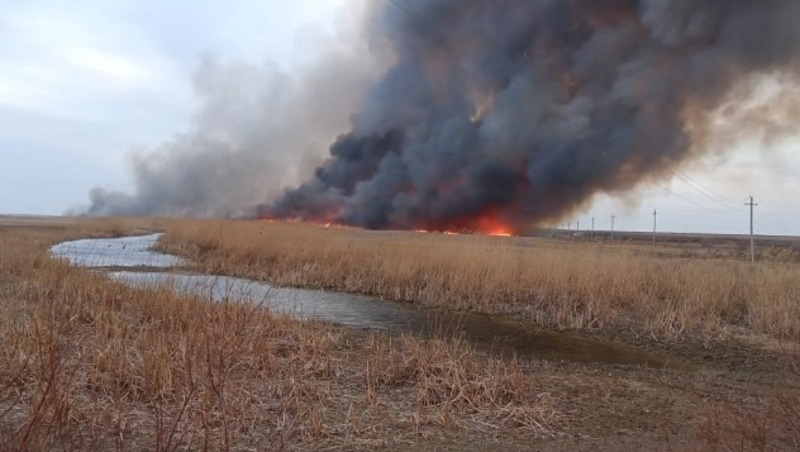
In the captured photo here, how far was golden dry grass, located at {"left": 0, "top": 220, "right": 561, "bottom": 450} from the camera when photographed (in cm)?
548

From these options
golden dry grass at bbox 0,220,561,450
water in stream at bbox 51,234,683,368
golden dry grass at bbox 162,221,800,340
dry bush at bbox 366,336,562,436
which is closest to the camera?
golden dry grass at bbox 0,220,561,450

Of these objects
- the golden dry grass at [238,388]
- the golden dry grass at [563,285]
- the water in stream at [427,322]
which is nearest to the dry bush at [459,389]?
the golden dry grass at [238,388]

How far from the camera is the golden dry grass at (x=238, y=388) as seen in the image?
5480mm

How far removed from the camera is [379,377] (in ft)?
26.4

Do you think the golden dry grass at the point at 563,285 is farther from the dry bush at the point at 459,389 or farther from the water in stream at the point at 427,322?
the dry bush at the point at 459,389

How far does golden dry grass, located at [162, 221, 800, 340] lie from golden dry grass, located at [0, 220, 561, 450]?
659 centimetres

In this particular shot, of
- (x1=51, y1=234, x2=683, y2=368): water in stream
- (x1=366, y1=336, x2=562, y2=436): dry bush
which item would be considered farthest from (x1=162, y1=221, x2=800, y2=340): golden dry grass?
A: (x1=366, y1=336, x2=562, y2=436): dry bush

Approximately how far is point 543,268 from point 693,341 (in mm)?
6035

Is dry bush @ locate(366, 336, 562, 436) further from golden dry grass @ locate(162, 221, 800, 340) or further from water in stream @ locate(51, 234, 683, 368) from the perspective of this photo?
golden dry grass @ locate(162, 221, 800, 340)

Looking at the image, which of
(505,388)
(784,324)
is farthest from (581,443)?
(784,324)

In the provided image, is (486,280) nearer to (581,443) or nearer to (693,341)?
(693,341)

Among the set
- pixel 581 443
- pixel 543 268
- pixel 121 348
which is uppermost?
pixel 543 268

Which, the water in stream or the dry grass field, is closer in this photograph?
the dry grass field

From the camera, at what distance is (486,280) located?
18094 mm
